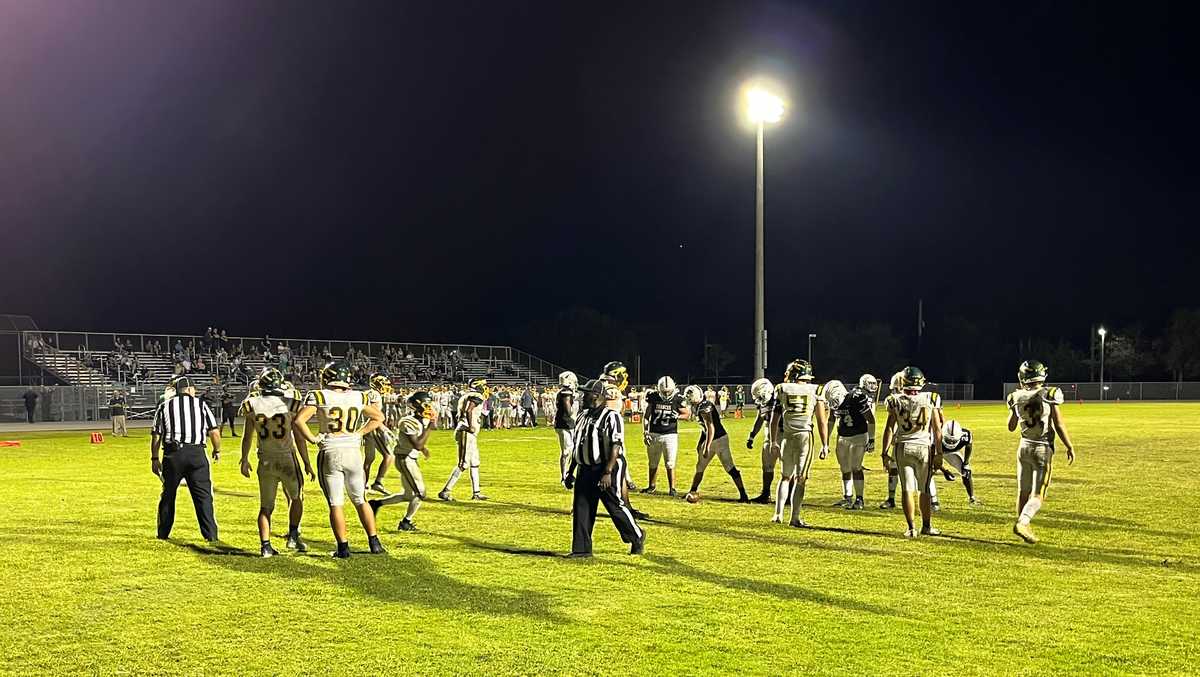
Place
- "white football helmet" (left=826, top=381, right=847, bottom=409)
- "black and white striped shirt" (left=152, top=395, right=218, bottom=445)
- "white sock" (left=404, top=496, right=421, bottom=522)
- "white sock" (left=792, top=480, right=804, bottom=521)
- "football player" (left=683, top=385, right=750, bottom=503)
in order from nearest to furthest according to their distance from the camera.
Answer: "black and white striped shirt" (left=152, top=395, right=218, bottom=445)
"white sock" (left=404, top=496, right=421, bottom=522)
"white sock" (left=792, top=480, right=804, bottom=521)
"football player" (left=683, top=385, right=750, bottom=503)
"white football helmet" (left=826, top=381, right=847, bottom=409)

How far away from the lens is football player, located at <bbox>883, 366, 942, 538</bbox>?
425 inches

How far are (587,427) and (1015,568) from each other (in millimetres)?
4790

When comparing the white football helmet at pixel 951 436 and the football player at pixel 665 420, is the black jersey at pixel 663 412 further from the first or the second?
the white football helmet at pixel 951 436

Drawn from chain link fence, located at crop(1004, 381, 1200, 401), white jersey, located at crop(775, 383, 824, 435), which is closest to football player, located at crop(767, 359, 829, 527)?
white jersey, located at crop(775, 383, 824, 435)

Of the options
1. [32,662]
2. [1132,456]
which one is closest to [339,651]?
[32,662]

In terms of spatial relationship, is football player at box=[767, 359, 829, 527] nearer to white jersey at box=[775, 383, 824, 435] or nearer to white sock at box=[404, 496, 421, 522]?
white jersey at box=[775, 383, 824, 435]

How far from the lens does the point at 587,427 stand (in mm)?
9789

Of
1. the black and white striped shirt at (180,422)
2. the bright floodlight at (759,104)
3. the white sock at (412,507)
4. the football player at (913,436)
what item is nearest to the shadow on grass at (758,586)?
the football player at (913,436)

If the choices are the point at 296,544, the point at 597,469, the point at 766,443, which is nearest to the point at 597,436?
the point at 597,469

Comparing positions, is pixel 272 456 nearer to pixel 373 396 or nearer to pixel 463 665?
pixel 373 396

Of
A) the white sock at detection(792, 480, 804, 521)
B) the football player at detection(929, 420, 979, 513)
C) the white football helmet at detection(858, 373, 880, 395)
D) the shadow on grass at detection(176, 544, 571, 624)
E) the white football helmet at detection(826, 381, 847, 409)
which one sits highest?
the white football helmet at detection(858, 373, 880, 395)

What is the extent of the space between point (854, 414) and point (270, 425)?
8.62 metres

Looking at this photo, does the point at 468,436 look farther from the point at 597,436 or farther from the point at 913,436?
the point at 913,436

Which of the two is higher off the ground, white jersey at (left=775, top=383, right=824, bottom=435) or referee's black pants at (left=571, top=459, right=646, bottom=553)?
white jersey at (left=775, top=383, right=824, bottom=435)
